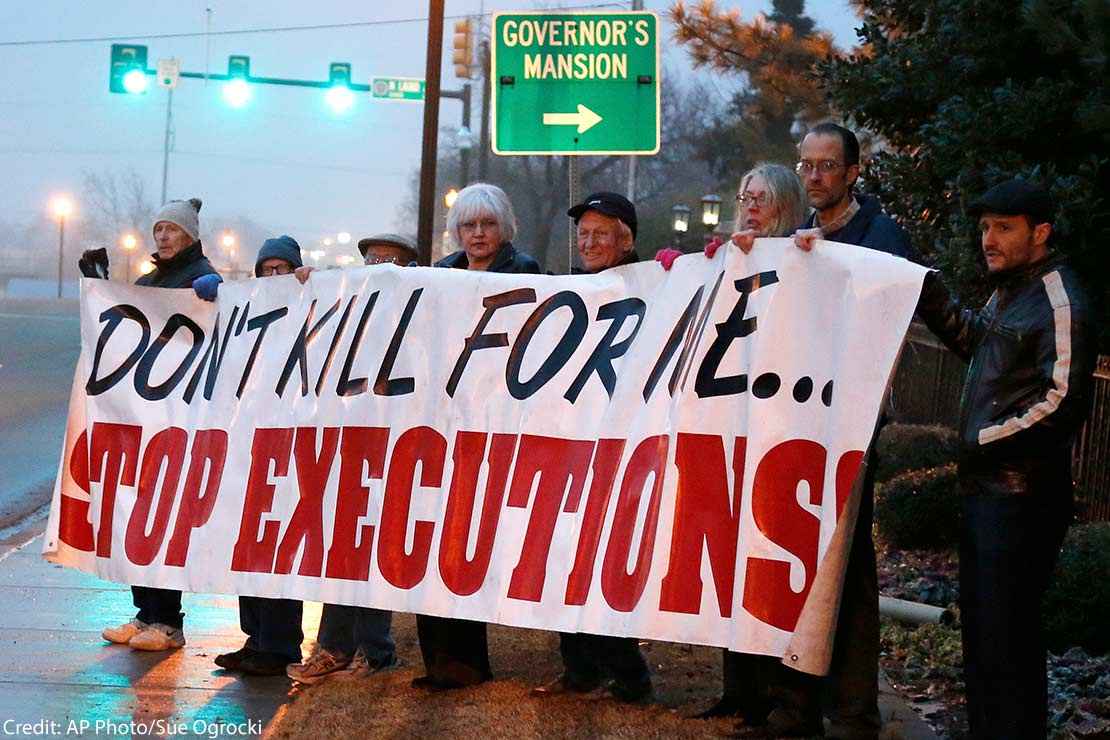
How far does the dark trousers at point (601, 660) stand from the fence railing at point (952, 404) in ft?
4.75

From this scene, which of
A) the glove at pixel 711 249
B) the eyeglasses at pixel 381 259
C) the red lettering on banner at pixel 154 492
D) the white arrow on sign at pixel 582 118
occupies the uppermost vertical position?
the white arrow on sign at pixel 582 118

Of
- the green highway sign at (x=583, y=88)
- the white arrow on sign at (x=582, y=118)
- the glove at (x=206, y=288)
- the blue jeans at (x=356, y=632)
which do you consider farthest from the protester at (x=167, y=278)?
the white arrow on sign at (x=582, y=118)

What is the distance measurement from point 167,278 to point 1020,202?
3.87 metres

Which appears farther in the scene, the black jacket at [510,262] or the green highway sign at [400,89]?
the green highway sign at [400,89]

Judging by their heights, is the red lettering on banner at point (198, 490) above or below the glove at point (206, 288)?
below

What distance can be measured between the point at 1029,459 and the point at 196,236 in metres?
3.98

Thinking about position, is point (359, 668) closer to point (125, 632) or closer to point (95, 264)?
point (125, 632)

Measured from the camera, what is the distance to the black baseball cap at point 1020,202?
455 cm

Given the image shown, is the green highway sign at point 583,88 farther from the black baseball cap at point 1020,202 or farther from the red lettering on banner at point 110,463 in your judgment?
the black baseball cap at point 1020,202

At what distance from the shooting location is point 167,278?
6.84 metres

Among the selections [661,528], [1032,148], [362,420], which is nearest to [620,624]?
[661,528]

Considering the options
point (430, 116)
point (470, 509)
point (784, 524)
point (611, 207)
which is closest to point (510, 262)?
point (611, 207)

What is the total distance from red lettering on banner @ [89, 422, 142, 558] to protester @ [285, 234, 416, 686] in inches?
38.9

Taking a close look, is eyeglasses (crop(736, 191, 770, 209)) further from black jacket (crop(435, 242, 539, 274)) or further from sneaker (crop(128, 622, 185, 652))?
sneaker (crop(128, 622, 185, 652))
